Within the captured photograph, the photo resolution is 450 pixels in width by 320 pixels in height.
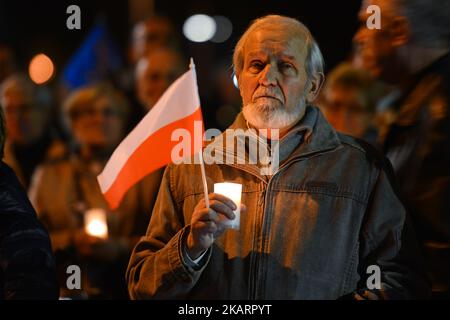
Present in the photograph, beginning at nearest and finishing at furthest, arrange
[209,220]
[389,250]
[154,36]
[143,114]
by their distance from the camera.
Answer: [209,220], [389,250], [143,114], [154,36]

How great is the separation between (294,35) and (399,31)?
951 millimetres

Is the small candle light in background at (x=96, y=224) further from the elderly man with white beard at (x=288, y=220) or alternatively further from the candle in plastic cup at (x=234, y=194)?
the candle in plastic cup at (x=234, y=194)

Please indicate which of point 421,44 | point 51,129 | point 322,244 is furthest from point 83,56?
point 322,244

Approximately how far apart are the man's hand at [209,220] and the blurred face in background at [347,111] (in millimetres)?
2518

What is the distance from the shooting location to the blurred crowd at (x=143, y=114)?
450 cm

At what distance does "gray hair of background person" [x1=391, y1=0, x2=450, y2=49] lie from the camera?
16.2ft

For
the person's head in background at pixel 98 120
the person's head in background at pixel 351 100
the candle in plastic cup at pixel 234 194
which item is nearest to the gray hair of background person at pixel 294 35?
the candle in plastic cup at pixel 234 194

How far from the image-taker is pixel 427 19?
195 inches

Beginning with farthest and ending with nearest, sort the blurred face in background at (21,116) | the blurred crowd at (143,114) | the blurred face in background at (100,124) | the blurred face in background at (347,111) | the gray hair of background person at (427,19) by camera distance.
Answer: the blurred face in background at (21,116) < the blurred face in background at (100,124) < the blurred face in background at (347,111) < the gray hair of background person at (427,19) < the blurred crowd at (143,114)

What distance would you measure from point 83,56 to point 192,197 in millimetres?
3866

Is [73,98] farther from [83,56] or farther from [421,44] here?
[421,44]

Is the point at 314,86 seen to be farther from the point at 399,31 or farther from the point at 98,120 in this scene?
the point at 98,120

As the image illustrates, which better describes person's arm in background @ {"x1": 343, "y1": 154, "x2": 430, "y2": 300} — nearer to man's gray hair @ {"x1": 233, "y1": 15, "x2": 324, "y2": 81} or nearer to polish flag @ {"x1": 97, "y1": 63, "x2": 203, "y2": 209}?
man's gray hair @ {"x1": 233, "y1": 15, "x2": 324, "y2": 81}

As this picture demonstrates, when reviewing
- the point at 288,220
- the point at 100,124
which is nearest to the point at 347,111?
the point at 100,124
